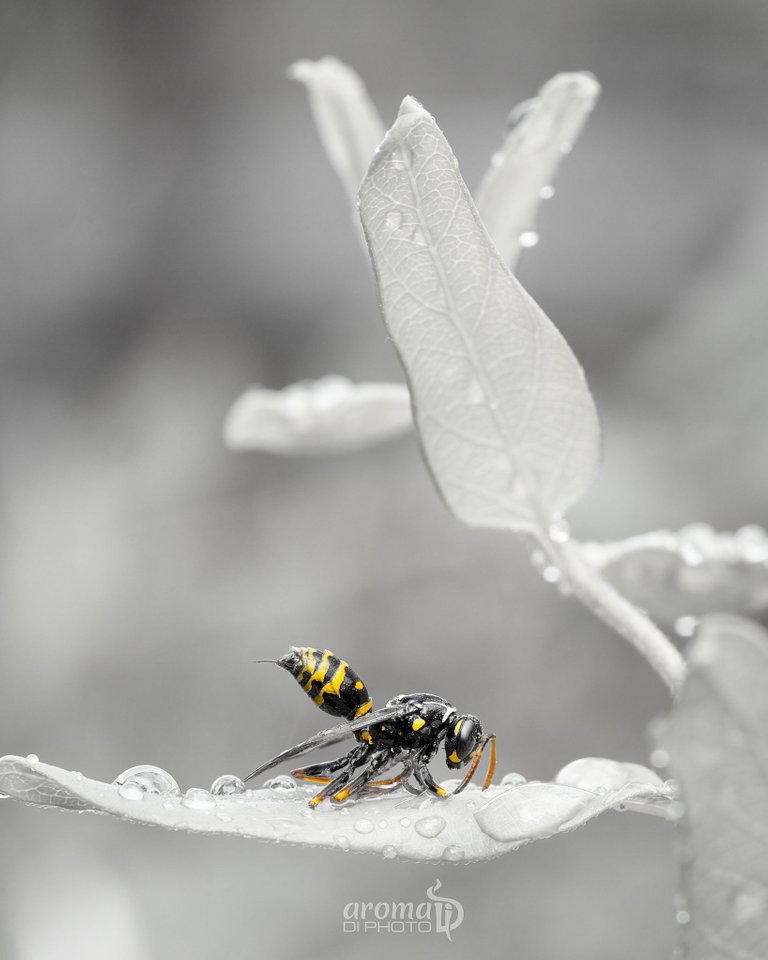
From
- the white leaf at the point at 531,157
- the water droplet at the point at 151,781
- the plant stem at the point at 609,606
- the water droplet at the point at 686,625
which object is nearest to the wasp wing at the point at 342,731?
the water droplet at the point at 151,781

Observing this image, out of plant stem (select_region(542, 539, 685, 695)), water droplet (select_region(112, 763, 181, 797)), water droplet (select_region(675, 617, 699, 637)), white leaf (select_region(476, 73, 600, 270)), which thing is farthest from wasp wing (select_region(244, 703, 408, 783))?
white leaf (select_region(476, 73, 600, 270))

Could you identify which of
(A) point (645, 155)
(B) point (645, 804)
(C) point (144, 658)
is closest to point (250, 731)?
(C) point (144, 658)

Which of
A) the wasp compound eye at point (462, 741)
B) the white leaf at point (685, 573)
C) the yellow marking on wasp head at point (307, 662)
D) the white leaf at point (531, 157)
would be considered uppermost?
the white leaf at point (531, 157)

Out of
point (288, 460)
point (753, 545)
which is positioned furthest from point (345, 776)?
point (288, 460)

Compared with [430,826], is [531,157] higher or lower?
higher

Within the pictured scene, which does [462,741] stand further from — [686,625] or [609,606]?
[686,625]

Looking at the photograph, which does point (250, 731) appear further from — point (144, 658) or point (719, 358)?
point (719, 358)

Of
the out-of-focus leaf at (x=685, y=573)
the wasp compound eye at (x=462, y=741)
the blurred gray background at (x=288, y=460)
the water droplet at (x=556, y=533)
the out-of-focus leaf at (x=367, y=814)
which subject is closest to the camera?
the out-of-focus leaf at (x=367, y=814)

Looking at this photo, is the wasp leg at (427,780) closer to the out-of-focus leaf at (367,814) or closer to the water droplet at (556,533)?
the out-of-focus leaf at (367,814)
